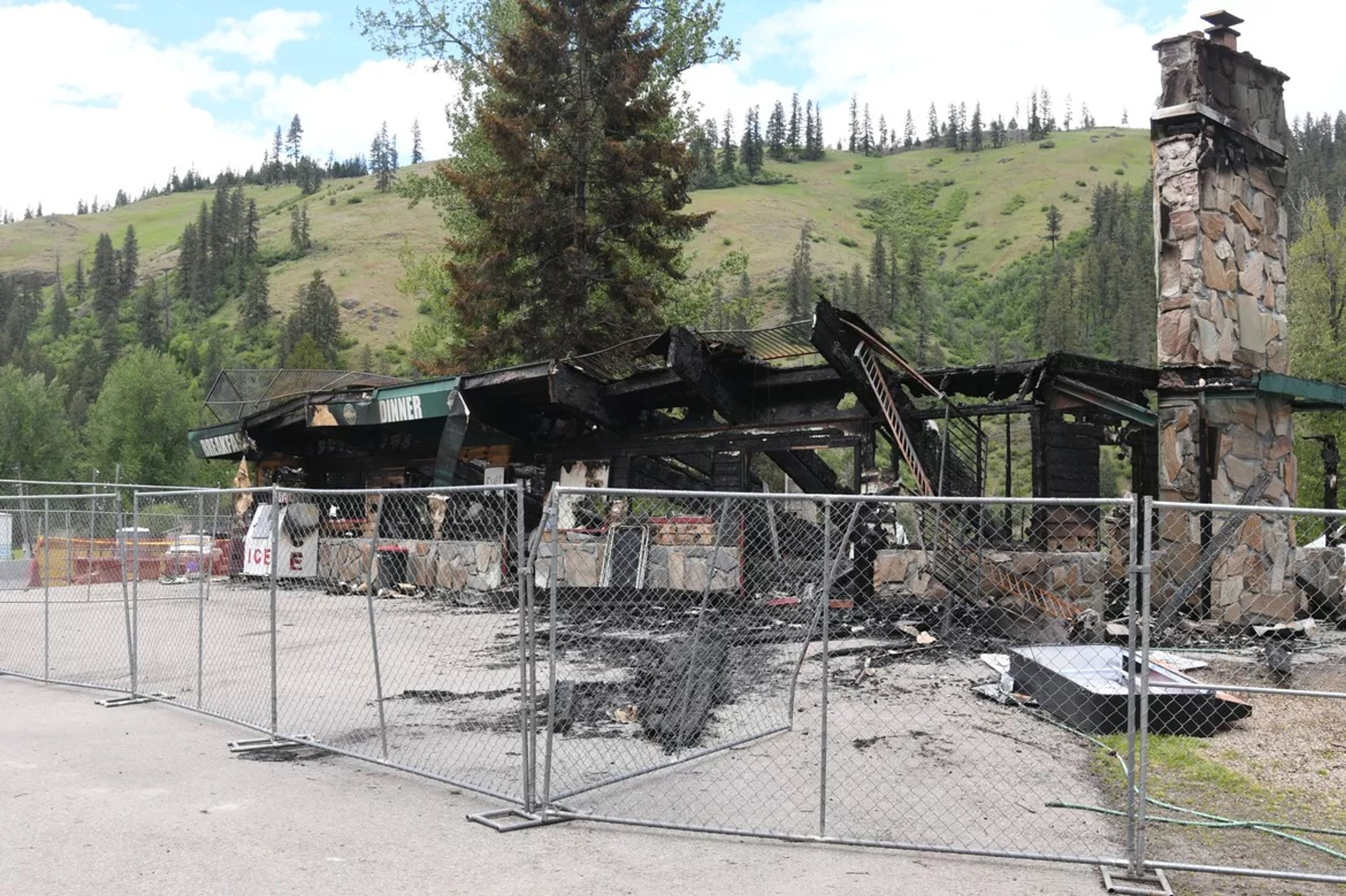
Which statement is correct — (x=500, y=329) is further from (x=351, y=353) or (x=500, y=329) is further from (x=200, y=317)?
(x=200, y=317)

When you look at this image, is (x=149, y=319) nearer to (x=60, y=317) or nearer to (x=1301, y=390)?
(x=60, y=317)

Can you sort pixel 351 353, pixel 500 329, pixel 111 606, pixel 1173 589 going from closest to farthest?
pixel 1173 589 < pixel 111 606 < pixel 500 329 < pixel 351 353

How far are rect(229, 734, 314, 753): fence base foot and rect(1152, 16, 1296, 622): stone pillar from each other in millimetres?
10761

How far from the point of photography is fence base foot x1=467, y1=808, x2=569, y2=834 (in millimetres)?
6023

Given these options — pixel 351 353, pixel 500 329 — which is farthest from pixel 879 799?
pixel 351 353

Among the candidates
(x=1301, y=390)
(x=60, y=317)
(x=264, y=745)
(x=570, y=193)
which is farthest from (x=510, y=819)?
(x=60, y=317)

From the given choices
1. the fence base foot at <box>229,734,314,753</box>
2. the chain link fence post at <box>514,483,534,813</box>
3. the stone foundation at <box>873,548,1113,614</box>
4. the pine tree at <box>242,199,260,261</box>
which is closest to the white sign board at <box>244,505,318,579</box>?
the fence base foot at <box>229,734,314,753</box>

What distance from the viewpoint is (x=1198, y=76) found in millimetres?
14695

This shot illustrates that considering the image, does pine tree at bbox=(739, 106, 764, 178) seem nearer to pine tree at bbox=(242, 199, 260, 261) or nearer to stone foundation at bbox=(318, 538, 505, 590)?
pine tree at bbox=(242, 199, 260, 261)

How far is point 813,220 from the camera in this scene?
146m

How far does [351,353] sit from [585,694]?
367ft

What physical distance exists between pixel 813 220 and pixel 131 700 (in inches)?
5592

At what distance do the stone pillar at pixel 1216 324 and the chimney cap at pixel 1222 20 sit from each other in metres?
0.11

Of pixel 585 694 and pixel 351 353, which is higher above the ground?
pixel 351 353
